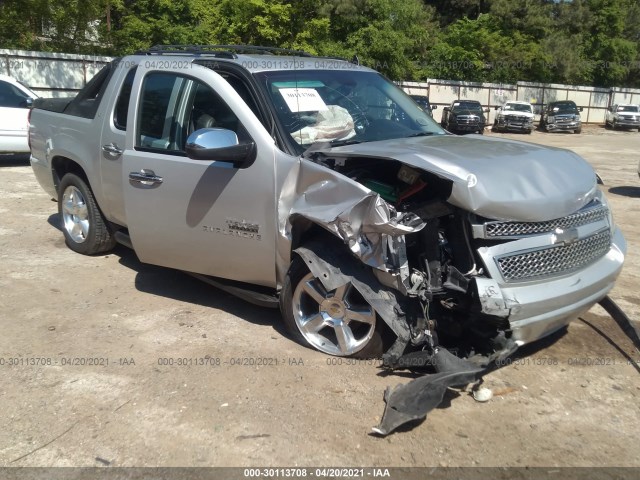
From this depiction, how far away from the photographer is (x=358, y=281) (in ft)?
13.1

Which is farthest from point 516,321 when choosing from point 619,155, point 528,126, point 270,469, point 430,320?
point 528,126

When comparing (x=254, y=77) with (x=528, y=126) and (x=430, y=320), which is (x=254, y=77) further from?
(x=528, y=126)

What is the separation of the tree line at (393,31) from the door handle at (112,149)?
741 inches

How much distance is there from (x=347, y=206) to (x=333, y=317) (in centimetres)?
80

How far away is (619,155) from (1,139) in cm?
1791

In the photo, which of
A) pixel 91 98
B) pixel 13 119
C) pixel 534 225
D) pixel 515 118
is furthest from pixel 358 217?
pixel 515 118

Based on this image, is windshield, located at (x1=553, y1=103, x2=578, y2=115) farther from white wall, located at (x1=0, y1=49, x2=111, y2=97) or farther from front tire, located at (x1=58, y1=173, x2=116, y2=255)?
front tire, located at (x1=58, y1=173, x2=116, y2=255)

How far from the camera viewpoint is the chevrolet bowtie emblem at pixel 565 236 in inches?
153

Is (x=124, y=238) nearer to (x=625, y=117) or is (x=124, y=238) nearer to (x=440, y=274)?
(x=440, y=274)

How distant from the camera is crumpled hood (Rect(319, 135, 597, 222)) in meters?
3.65

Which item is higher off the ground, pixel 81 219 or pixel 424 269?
pixel 424 269

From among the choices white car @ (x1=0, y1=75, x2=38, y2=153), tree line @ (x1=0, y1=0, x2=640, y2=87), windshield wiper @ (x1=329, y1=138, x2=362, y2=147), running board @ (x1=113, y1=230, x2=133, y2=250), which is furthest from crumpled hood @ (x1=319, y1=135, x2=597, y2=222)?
tree line @ (x1=0, y1=0, x2=640, y2=87)

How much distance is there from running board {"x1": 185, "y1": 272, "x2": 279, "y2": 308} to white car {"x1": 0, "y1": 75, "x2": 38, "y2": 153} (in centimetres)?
880

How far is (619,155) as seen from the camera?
21.1 m
